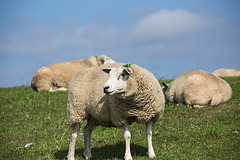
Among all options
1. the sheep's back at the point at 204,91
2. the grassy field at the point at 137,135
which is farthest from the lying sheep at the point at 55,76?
the sheep's back at the point at 204,91

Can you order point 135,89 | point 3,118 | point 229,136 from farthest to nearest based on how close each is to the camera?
point 3,118, point 229,136, point 135,89

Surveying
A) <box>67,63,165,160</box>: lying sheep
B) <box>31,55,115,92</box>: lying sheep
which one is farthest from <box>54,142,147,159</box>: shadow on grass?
<box>31,55,115,92</box>: lying sheep

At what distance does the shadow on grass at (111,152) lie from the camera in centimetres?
644

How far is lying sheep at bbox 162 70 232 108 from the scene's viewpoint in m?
10.6

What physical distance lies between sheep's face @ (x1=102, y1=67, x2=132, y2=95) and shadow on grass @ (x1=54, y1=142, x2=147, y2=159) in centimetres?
163

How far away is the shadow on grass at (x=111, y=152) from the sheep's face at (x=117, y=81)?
163 centimetres

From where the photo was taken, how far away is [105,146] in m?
7.38

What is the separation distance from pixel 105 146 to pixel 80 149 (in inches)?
26.8

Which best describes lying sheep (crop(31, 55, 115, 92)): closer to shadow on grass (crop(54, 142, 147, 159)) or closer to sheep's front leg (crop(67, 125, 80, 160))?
shadow on grass (crop(54, 142, 147, 159))

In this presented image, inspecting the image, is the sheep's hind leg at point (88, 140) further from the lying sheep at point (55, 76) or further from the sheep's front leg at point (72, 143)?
the lying sheep at point (55, 76)

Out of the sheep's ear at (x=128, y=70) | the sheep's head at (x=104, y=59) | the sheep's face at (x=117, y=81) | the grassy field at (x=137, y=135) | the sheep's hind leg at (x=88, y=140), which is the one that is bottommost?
the grassy field at (x=137, y=135)

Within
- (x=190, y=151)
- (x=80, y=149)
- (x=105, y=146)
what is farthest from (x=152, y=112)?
(x=80, y=149)

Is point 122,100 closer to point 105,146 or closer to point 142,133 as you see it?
point 105,146

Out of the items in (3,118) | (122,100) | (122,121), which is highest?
(122,100)
